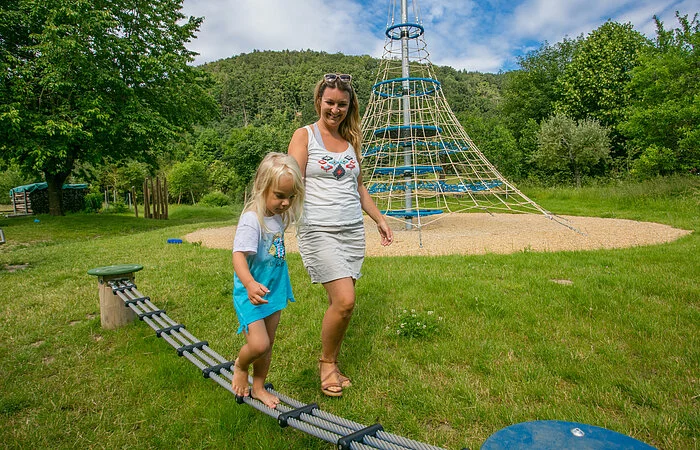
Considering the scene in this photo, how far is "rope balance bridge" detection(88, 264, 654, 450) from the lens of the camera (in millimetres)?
1229

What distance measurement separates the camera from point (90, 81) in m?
13.7

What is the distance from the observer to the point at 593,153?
24016 millimetres

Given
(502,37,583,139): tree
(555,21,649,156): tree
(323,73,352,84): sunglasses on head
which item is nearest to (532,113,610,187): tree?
(555,21,649,156): tree

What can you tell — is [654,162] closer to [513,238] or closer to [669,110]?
[669,110]

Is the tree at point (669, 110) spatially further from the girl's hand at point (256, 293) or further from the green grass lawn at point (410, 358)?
the girl's hand at point (256, 293)

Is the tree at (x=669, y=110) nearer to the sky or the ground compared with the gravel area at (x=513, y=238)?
nearer to the sky

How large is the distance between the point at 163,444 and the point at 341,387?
102cm

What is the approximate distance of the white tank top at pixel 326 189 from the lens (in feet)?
8.18

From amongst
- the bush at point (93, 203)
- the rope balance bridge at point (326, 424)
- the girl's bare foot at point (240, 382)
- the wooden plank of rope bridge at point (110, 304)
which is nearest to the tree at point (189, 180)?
the bush at point (93, 203)

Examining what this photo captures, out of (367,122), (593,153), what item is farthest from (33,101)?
(593,153)

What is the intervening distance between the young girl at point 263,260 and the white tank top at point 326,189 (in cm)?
14

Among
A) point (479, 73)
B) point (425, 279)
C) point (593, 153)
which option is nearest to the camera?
point (425, 279)

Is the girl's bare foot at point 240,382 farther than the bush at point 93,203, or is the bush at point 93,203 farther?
the bush at point 93,203

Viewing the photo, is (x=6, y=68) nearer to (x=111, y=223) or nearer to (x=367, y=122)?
(x=111, y=223)
